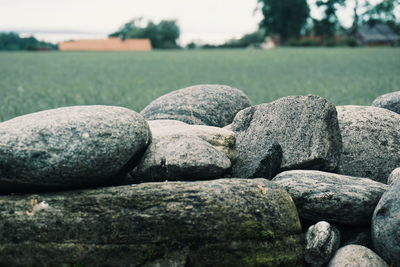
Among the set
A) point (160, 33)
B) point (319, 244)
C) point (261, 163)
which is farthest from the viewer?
point (160, 33)

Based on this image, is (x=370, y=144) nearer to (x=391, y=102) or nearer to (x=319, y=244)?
(x=391, y=102)

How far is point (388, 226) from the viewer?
4.93 metres

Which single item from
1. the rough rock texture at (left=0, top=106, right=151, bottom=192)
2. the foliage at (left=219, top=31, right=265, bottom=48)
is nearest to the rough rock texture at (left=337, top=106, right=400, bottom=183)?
the rough rock texture at (left=0, top=106, right=151, bottom=192)

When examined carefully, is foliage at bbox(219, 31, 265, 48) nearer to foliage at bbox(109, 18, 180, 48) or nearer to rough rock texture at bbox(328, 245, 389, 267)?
foliage at bbox(109, 18, 180, 48)

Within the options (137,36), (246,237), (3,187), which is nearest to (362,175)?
(246,237)

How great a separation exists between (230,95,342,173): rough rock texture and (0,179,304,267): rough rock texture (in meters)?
1.34

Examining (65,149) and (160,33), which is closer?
(65,149)

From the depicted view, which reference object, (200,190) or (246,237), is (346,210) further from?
(200,190)

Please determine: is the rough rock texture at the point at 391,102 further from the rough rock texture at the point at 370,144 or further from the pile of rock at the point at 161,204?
the pile of rock at the point at 161,204

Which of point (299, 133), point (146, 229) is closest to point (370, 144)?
point (299, 133)

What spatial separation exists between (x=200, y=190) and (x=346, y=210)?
149cm

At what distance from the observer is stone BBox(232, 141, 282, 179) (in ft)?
19.3

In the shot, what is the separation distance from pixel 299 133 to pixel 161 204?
6.98ft

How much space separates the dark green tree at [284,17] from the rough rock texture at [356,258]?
104236 millimetres
